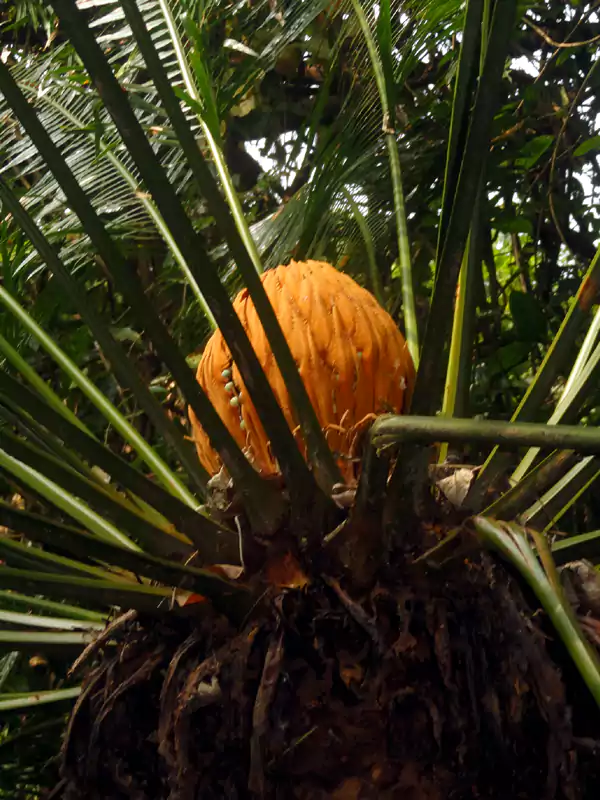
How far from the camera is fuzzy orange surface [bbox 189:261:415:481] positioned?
0.79 m

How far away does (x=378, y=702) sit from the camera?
0.59 meters

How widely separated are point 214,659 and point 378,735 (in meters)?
0.15

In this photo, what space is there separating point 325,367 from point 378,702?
35 cm

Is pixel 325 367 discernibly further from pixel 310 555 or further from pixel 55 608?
pixel 55 608

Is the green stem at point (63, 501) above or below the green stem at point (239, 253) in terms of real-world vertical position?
below

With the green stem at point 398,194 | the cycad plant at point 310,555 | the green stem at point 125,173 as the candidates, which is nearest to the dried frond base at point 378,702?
Result: the cycad plant at point 310,555

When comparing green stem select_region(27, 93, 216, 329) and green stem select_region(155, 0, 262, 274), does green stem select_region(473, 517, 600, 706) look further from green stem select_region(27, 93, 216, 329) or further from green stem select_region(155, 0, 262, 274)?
green stem select_region(27, 93, 216, 329)

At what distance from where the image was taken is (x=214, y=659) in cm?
62

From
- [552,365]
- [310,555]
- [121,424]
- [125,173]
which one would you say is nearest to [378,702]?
[310,555]

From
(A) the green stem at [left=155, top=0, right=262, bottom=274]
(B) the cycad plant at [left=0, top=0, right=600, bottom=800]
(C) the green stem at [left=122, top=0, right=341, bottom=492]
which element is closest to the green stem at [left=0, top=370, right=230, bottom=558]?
(B) the cycad plant at [left=0, top=0, right=600, bottom=800]

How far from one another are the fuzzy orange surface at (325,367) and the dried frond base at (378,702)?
0.66ft

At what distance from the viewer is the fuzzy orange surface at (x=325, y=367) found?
0.79m

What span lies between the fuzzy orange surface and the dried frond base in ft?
0.66

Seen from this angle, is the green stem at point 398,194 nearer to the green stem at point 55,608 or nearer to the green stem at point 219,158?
the green stem at point 219,158
